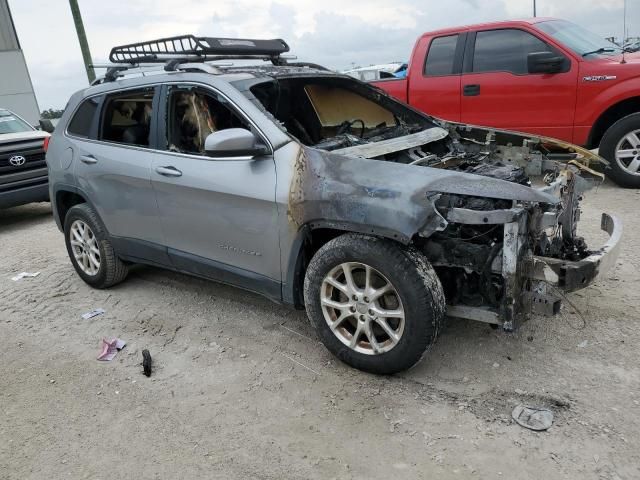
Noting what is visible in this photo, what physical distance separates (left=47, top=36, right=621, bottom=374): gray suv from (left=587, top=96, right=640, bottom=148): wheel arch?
2859 millimetres

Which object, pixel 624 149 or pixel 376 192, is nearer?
pixel 376 192

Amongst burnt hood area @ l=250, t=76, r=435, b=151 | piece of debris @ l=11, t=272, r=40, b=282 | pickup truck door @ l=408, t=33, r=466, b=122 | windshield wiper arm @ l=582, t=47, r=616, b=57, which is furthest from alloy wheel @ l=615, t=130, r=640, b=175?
piece of debris @ l=11, t=272, r=40, b=282

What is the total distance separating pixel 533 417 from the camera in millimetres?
2842

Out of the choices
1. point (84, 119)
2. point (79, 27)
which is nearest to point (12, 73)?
point (79, 27)

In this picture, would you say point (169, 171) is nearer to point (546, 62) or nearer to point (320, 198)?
point (320, 198)

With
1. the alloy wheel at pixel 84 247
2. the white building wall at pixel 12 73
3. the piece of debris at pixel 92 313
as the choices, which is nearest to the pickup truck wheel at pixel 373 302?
the piece of debris at pixel 92 313

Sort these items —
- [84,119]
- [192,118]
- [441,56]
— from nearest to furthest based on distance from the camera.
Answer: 1. [192,118]
2. [84,119]
3. [441,56]

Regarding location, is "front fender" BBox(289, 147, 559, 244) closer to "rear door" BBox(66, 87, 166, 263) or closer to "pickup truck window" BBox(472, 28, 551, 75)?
"rear door" BBox(66, 87, 166, 263)

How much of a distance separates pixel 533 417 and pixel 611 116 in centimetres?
506

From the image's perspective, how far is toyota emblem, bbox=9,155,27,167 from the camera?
7676mm

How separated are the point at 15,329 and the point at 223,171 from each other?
7.26 feet

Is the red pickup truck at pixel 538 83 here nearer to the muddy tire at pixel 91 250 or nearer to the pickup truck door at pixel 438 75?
the pickup truck door at pixel 438 75

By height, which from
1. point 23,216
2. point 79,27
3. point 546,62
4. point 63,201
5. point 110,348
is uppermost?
point 79,27

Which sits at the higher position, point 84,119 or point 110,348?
point 84,119
